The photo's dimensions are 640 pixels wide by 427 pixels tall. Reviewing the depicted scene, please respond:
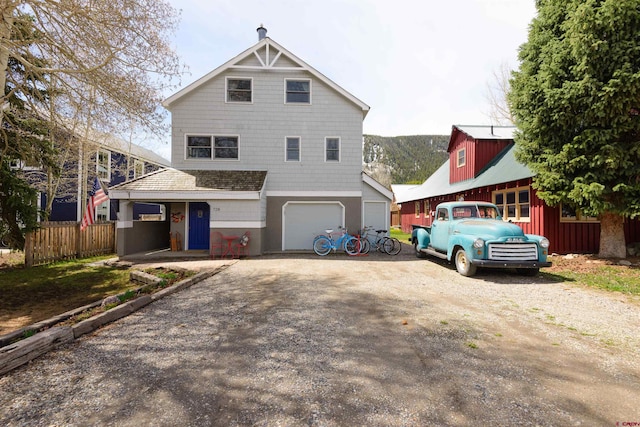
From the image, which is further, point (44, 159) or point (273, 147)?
point (273, 147)

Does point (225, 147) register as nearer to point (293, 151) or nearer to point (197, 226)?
point (293, 151)

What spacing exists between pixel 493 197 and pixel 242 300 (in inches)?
566

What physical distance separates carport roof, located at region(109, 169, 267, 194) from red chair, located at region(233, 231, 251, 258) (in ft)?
6.74

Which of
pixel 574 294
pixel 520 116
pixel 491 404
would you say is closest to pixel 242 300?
pixel 491 404

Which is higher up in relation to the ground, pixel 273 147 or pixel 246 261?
pixel 273 147

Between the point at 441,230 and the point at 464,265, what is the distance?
1787 mm

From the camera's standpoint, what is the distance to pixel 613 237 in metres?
10.8

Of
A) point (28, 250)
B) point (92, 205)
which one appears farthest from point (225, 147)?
point (28, 250)

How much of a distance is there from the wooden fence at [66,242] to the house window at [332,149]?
11.3 meters

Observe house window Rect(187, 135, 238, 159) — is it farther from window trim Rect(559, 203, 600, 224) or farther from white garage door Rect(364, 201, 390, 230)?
window trim Rect(559, 203, 600, 224)

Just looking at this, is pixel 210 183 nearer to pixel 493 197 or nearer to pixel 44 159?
pixel 44 159

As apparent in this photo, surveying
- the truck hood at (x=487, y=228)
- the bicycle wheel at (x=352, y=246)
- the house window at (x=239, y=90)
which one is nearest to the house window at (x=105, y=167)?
the house window at (x=239, y=90)

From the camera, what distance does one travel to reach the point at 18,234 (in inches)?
338

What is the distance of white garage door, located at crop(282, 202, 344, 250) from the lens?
14141mm
